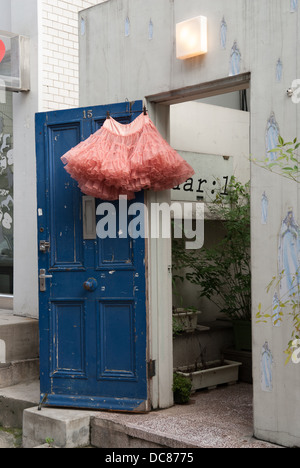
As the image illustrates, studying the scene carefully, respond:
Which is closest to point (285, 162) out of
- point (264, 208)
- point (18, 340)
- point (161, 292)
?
point (264, 208)

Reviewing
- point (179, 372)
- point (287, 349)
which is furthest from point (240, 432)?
point (179, 372)

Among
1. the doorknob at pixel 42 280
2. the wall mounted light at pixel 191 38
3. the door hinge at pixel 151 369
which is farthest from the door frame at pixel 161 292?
the doorknob at pixel 42 280

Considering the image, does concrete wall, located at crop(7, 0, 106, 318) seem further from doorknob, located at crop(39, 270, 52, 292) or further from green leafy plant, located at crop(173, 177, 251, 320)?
green leafy plant, located at crop(173, 177, 251, 320)

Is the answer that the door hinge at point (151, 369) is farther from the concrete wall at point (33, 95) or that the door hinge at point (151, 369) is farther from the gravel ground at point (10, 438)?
the concrete wall at point (33, 95)

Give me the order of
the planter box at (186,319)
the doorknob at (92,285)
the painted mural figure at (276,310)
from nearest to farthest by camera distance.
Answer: the painted mural figure at (276,310) → the doorknob at (92,285) → the planter box at (186,319)

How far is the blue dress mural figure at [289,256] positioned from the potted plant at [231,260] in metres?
1.91

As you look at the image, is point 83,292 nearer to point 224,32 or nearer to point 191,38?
point 191,38

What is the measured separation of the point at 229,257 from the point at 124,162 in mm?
2092

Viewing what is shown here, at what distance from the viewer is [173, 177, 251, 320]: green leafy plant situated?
605cm

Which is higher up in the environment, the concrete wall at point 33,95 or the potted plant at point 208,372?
the concrete wall at point 33,95

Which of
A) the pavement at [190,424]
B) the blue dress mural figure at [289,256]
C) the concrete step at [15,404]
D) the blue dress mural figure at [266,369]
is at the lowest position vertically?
the concrete step at [15,404]

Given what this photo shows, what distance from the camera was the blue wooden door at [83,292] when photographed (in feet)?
15.9

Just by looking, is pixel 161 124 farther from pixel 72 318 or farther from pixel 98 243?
pixel 72 318

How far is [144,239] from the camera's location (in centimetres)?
479
